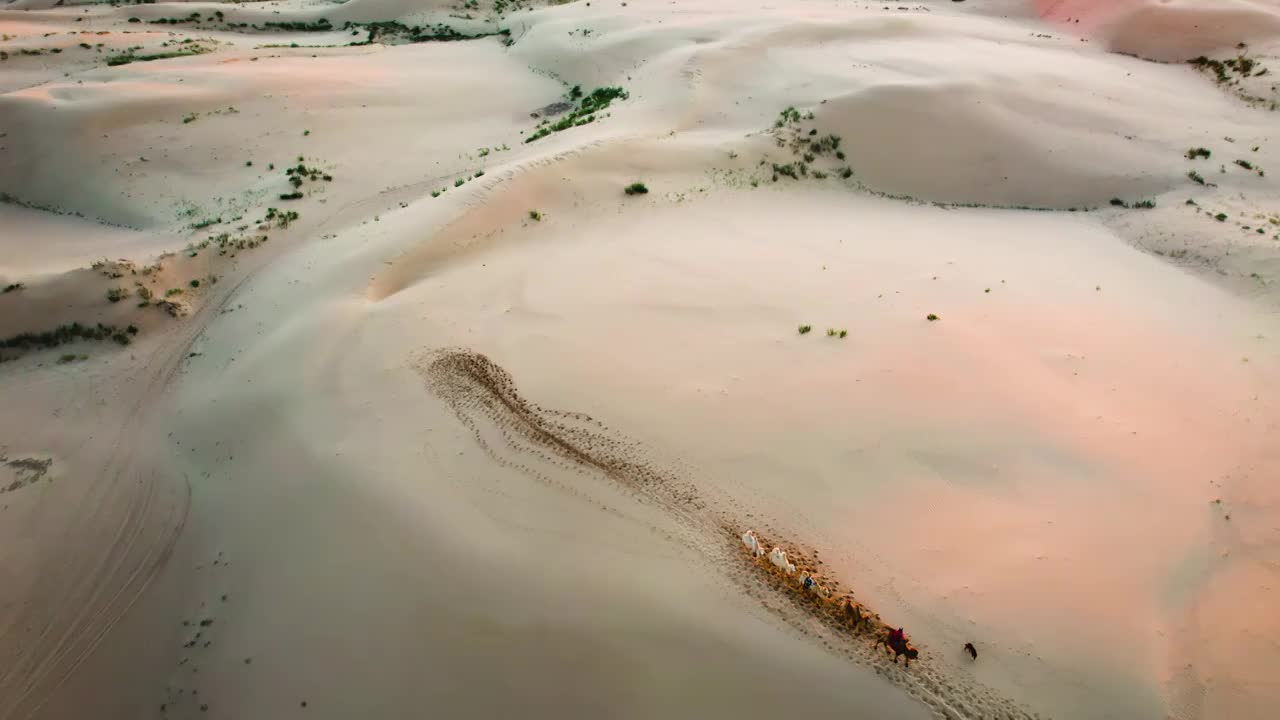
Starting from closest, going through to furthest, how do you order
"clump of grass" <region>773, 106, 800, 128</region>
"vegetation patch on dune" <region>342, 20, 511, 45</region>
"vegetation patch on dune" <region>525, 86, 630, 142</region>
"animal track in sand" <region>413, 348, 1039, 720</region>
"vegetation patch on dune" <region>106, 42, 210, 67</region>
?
1. "animal track in sand" <region>413, 348, 1039, 720</region>
2. "clump of grass" <region>773, 106, 800, 128</region>
3. "vegetation patch on dune" <region>525, 86, 630, 142</region>
4. "vegetation patch on dune" <region>106, 42, 210, 67</region>
5. "vegetation patch on dune" <region>342, 20, 511, 45</region>

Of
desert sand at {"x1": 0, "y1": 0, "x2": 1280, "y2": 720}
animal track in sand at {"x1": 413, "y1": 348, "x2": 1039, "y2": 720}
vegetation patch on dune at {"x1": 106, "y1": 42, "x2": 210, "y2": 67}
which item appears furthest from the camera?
vegetation patch on dune at {"x1": 106, "y1": 42, "x2": 210, "y2": 67}

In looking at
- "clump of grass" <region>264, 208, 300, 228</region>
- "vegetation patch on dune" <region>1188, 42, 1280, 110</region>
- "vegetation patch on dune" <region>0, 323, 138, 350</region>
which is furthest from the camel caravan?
"vegetation patch on dune" <region>1188, 42, 1280, 110</region>

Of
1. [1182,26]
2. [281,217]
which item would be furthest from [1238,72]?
[281,217]

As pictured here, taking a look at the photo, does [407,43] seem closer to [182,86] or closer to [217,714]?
[182,86]

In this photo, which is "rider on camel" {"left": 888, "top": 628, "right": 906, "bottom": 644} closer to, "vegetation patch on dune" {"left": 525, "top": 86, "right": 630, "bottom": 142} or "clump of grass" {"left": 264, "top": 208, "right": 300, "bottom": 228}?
"clump of grass" {"left": 264, "top": 208, "right": 300, "bottom": 228}

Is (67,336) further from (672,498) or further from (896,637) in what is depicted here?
(896,637)

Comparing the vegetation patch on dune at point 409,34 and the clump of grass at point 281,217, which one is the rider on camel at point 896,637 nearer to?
the clump of grass at point 281,217

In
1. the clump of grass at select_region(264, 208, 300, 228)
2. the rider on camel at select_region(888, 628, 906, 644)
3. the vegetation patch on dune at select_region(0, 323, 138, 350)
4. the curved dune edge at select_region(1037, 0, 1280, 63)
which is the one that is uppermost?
the curved dune edge at select_region(1037, 0, 1280, 63)
